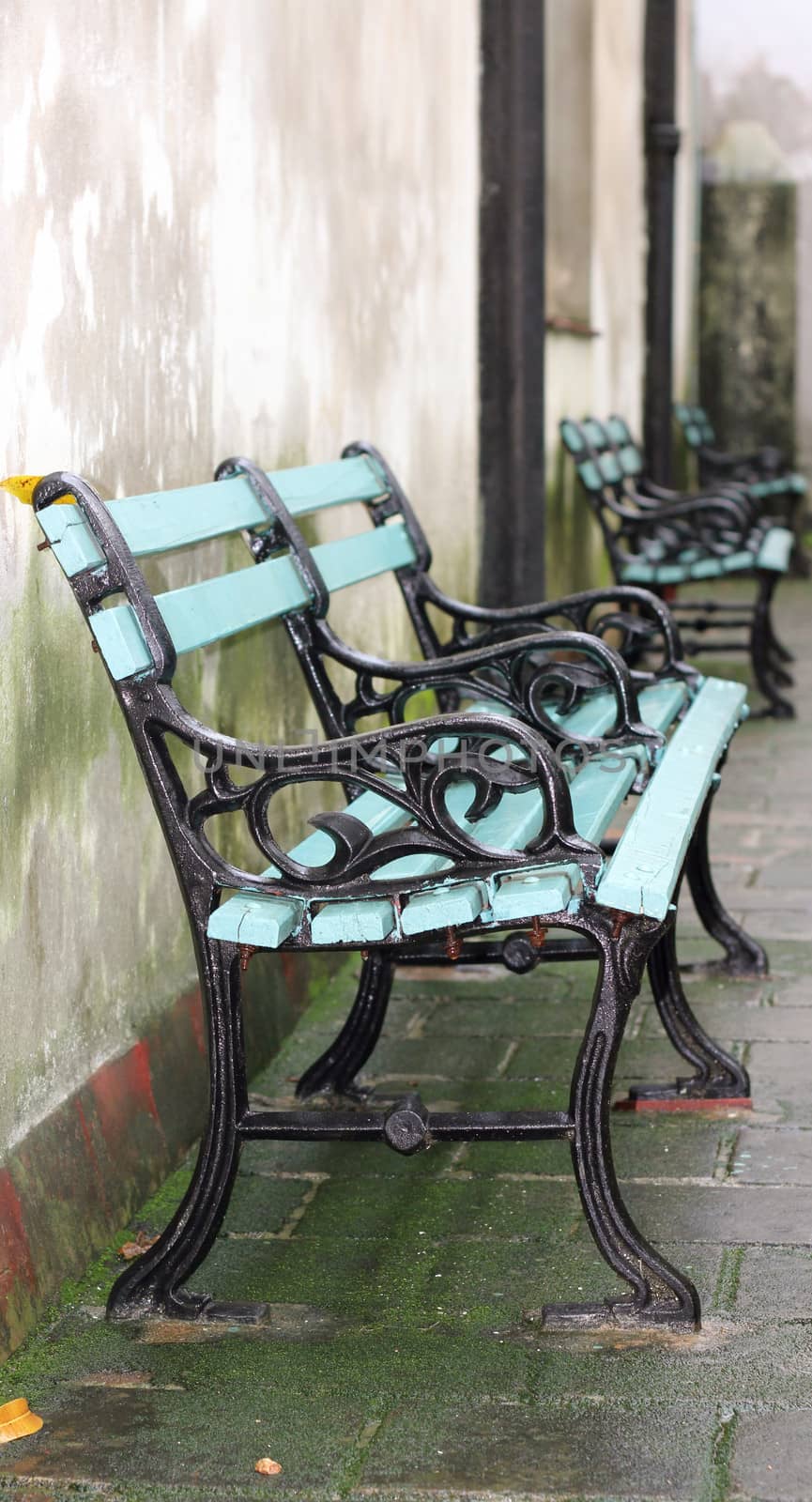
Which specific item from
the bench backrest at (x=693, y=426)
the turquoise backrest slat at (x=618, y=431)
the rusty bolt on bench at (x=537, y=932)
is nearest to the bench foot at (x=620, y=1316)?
the rusty bolt on bench at (x=537, y=932)

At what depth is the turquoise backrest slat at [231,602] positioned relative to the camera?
2.44 metres

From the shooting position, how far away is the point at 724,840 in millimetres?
5250

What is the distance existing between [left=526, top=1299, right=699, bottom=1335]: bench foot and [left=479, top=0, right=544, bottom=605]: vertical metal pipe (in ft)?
11.7

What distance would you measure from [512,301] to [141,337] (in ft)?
9.51

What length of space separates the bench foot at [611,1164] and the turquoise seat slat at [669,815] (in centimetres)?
7

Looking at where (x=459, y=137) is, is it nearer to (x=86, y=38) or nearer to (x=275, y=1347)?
(x=86, y=38)

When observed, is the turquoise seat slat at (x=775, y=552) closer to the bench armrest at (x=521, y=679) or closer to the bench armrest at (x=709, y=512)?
the bench armrest at (x=709, y=512)

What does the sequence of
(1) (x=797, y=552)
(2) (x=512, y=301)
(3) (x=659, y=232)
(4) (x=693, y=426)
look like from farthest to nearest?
(1) (x=797, y=552)
(4) (x=693, y=426)
(3) (x=659, y=232)
(2) (x=512, y=301)

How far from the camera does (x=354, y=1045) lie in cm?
333

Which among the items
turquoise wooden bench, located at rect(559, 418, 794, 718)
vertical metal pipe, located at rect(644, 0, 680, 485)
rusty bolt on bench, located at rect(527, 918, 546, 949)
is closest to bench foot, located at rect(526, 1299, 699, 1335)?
rusty bolt on bench, located at rect(527, 918, 546, 949)

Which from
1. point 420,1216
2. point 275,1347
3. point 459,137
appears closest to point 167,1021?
point 420,1216

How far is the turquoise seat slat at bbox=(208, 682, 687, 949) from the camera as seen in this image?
2.37 m

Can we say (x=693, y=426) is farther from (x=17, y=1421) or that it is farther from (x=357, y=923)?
(x=17, y=1421)

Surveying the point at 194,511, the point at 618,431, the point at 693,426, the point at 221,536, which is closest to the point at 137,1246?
the point at 194,511
